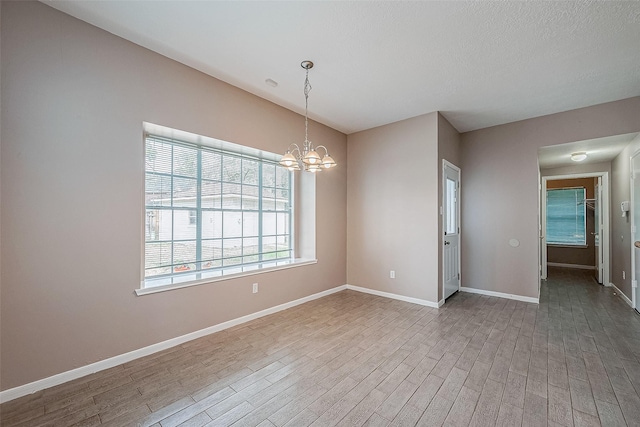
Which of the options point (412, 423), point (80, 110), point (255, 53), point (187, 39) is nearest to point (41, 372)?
point (80, 110)

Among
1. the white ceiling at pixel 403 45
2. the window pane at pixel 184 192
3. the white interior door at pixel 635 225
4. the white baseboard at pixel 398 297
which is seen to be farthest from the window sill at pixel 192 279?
the white interior door at pixel 635 225

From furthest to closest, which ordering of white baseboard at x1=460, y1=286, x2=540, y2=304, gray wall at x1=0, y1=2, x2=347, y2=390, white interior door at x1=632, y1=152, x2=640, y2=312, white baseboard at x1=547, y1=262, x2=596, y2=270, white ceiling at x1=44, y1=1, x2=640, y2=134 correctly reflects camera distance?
white baseboard at x1=547, y1=262, x2=596, y2=270 → white baseboard at x1=460, y1=286, x2=540, y2=304 → white interior door at x1=632, y1=152, x2=640, y2=312 → white ceiling at x1=44, y1=1, x2=640, y2=134 → gray wall at x1=0, y1=2, x2=347, y2=390

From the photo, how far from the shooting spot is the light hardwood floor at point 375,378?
5.90 feet

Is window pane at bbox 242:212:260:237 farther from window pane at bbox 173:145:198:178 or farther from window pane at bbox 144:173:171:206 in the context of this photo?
window pane at bbox 144:173:171:206

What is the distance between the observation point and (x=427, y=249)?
13.3ft

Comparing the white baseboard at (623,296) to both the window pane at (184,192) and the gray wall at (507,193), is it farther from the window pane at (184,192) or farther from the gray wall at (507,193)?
the window pane at (184,192)

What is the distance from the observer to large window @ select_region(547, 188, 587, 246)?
6.87 meters

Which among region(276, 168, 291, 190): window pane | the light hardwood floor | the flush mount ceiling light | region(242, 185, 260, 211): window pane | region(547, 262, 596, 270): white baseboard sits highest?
the flush mount ceiling light

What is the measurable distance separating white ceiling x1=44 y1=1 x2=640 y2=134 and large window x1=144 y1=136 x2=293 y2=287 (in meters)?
1.04

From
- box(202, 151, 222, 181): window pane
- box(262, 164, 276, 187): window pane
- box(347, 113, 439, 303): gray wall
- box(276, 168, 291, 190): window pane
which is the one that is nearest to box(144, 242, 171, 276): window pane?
box(202, 151, 222, 181): window pane

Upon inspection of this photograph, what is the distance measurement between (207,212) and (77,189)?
51.4 inches

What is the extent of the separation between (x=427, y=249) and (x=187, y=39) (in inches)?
157

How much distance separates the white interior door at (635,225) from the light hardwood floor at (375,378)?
1.95 ft

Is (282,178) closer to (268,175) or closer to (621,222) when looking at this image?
(268,175)
